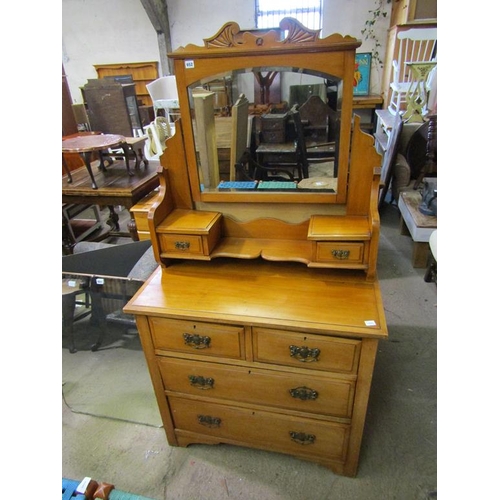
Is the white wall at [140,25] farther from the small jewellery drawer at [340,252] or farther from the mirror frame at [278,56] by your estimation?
the small jewellery drawer at [340,252]

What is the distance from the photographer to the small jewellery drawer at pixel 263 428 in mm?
1151

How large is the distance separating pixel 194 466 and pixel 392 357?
44.4 inches

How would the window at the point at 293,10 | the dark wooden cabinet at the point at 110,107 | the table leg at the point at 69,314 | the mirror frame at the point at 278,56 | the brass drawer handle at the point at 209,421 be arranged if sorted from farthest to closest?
the window at the point at 293,10 < the dark wooden cabinet at the point at 110,107 < the table leg at the point at 69,314 < the brass drawer handle at the point at 209,421 < the mirror frame at the point at 278,56

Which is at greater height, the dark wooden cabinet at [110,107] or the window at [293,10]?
the window at [293,10]

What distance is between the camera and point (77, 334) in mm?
1984

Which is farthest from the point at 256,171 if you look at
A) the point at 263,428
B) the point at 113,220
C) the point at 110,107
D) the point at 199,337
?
the point at 110,107

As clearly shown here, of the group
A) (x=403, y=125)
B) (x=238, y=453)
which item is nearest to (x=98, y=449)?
(x=238, y=453)

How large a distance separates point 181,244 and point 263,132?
543 millimetres

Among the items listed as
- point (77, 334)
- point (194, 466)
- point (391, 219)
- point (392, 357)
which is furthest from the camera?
point (391, 219)

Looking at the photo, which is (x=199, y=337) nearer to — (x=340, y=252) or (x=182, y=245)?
(x=182, y=245)

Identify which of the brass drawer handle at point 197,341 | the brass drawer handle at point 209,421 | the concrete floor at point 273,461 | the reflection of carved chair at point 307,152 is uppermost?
the reflection of carved chair at point 307,152

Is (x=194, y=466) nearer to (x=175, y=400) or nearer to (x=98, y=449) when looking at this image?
(x=175, y=400)

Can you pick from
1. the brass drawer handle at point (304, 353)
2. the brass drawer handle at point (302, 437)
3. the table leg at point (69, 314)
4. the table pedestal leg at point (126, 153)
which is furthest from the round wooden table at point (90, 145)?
the brass drawer handle at point (302, 437)

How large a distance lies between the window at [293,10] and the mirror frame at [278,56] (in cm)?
447
